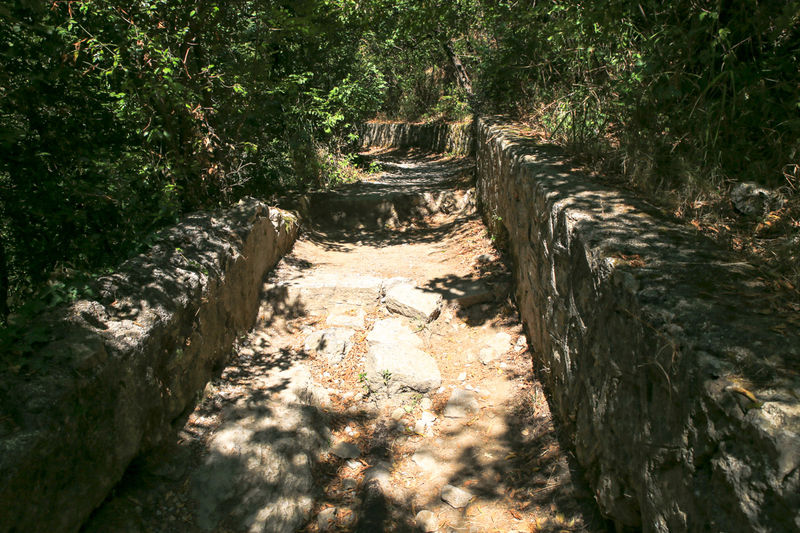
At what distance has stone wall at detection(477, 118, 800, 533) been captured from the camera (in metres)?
1.37

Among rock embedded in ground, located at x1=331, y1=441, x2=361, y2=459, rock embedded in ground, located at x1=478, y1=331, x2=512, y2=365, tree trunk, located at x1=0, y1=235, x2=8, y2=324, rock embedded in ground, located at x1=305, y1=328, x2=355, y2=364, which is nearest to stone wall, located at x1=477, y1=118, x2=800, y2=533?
rock embedded in ground, located at x1=478, y1=331, x2=512, y2=365

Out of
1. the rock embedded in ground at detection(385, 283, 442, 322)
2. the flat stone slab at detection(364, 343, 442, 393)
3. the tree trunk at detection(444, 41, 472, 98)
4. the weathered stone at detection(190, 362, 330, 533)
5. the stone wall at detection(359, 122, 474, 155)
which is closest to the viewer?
the weathered stone at detection(190, 362, 330, 533)

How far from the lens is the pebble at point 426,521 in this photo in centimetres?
293

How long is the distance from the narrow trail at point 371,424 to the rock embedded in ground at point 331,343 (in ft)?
0.05

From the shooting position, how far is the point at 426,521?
9.80ft

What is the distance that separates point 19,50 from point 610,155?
4.96 m

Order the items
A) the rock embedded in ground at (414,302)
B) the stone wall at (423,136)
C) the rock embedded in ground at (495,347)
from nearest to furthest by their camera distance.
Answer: the rock embedded in ground at (495,347), the rock embedded in ground at (414,302), the stone wall at (423,136)

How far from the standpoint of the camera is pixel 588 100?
4805 mm

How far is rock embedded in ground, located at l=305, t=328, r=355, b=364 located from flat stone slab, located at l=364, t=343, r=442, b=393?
1.00 ft

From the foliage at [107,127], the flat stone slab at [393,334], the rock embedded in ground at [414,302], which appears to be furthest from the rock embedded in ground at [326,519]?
the foliage at [107,127]

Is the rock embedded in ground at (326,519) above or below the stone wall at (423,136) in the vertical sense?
below

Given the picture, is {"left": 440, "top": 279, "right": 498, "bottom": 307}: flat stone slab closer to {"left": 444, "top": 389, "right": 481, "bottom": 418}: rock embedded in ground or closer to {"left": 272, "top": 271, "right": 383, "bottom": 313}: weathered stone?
{"left": 272, "top": 271, "right": 383, "bottom": 313}: weathered stone

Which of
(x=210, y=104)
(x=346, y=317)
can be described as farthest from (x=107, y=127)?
(x=346, y=317)

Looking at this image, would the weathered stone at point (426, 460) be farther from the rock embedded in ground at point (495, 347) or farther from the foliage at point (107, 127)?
the foliage at point (107, 127)
